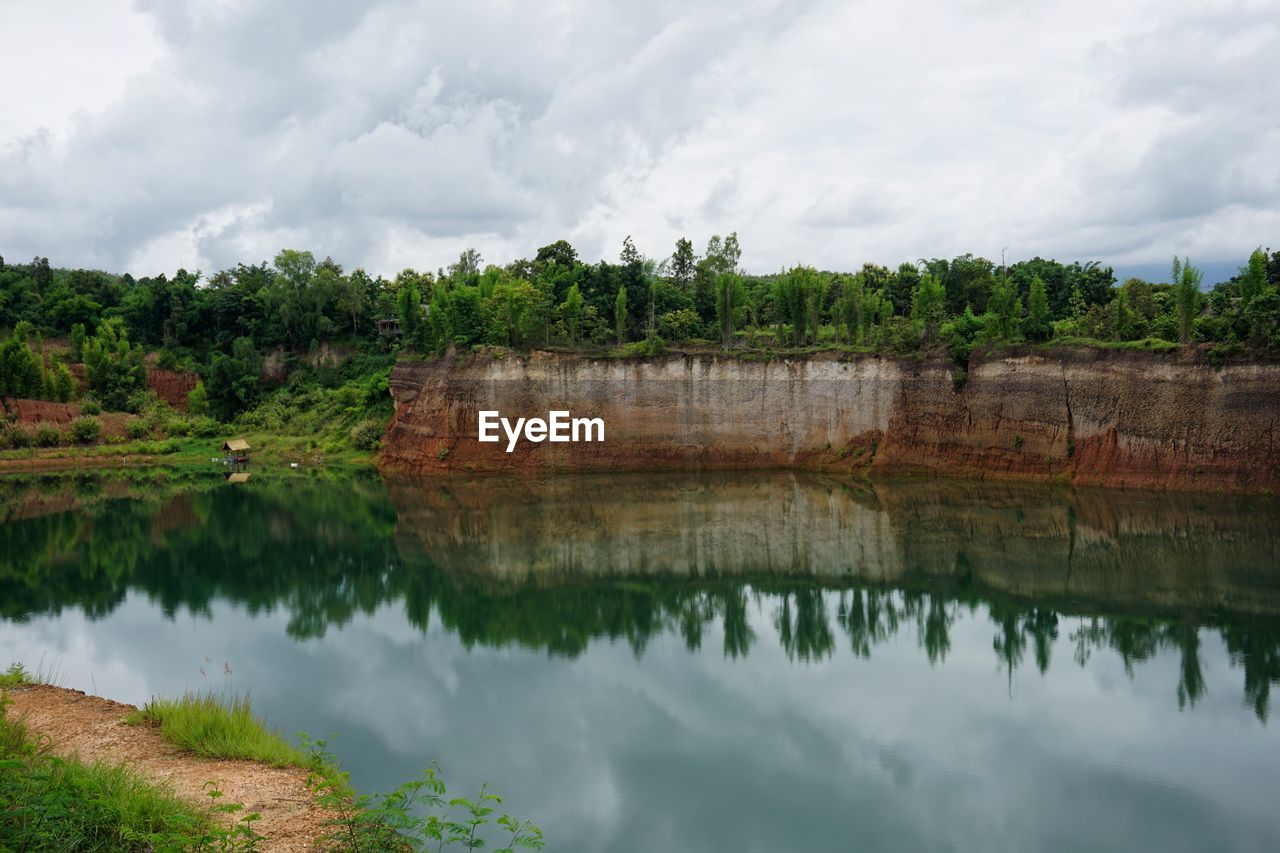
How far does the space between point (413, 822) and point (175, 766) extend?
3.21 metres

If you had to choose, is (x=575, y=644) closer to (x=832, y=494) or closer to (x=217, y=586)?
(x=217, y=586)

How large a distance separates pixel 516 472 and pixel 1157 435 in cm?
2735

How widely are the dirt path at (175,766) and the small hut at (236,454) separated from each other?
1616 inches

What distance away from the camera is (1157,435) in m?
34.5

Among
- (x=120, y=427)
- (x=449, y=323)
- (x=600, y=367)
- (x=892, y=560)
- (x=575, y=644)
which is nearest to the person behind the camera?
(x=575, y=644)

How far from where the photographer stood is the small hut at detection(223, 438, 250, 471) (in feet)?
168

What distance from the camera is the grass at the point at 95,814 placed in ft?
22.7

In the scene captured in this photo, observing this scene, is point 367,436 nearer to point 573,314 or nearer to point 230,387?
point 573,314

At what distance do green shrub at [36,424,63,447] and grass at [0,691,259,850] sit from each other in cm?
5233

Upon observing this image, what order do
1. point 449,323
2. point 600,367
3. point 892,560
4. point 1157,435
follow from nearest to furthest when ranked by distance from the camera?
point 892,560 → point 1157,435 → point 600,367 → point 449,323

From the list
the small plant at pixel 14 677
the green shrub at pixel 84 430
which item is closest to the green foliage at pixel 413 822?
the small plant at pixel 14 677

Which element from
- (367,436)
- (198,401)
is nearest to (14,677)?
(367,436)

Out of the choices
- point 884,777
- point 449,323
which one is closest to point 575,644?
point 884,777

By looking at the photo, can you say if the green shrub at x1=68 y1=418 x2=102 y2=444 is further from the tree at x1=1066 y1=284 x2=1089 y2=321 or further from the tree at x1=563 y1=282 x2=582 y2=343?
the tree at x1=1066 y1=284 x2=1089 y2=321
